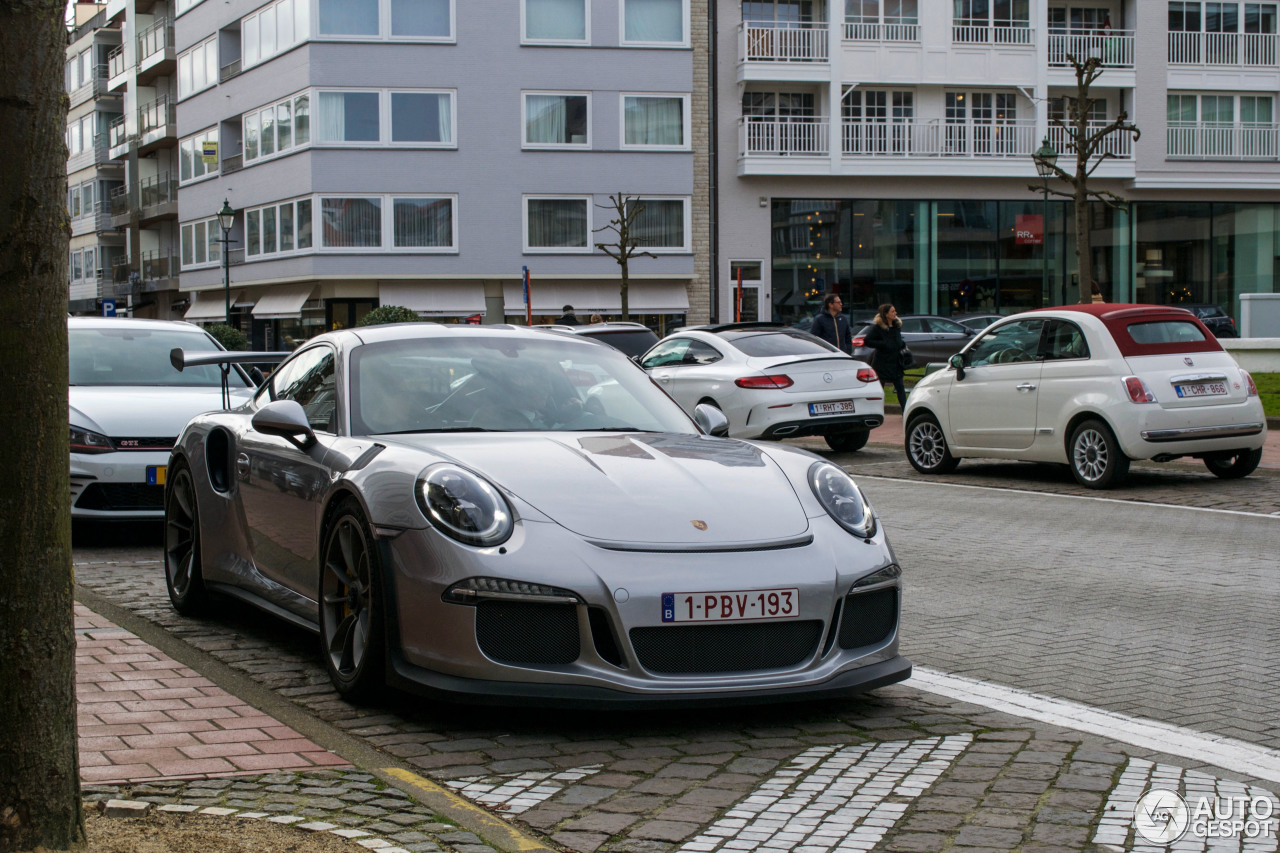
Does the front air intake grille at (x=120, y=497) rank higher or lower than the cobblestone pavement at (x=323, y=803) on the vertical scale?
higher

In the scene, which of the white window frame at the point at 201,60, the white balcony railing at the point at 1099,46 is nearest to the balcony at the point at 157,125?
the white window frame at the point at 201,60

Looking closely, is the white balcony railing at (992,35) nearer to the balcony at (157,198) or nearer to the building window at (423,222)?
the building window at (423,222)

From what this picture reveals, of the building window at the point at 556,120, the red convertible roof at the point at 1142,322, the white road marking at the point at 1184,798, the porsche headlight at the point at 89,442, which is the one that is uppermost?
the building window at the point at 556,120

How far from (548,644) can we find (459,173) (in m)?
43.0

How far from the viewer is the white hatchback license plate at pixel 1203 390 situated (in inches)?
530

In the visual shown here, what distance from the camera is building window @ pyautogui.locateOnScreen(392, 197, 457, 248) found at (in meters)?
46.2

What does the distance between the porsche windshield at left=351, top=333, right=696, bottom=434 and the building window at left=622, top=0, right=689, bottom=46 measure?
4331 cm

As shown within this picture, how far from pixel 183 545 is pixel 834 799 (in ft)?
14.3

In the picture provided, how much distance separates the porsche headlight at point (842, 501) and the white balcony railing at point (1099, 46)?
1835 inches

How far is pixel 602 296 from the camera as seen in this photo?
47812 mm

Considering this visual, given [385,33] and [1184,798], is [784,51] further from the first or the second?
[1184,798]

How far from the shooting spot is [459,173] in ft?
152

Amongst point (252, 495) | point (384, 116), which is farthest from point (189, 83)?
point (252, 495)

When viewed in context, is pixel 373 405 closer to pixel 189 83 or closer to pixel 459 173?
pixel 459 173
